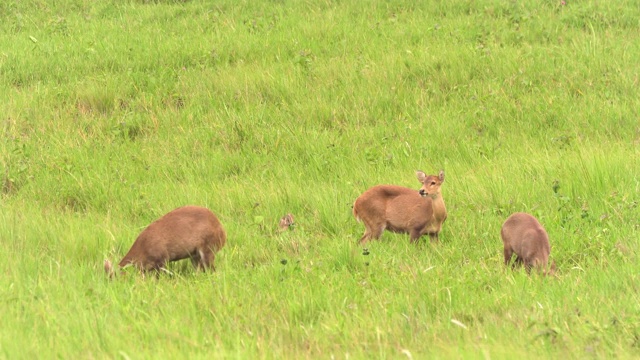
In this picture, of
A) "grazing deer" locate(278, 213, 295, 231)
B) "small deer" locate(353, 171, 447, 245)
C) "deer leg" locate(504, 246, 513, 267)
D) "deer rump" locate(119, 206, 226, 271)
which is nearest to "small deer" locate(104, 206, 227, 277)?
"deer rump" locate(119, 206, 226, 271)

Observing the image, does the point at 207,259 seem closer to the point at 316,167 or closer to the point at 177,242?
the point at 177,242

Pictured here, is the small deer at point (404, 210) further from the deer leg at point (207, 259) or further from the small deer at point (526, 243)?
the deer leg at point (207, 259)

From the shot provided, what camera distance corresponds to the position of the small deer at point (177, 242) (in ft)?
23.6

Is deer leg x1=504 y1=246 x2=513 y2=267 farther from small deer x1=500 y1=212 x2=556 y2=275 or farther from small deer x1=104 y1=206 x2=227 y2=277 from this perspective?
small deer x1=104 y1=206 x2=227 y2=277

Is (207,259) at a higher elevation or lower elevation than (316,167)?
higher

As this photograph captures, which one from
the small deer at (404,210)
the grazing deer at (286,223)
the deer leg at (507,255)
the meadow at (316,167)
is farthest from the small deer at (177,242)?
the deer leg at (507,255)

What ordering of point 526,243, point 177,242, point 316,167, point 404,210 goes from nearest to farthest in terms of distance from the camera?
point 526,243 → point 177,242 → point 404,210 → point 316,167

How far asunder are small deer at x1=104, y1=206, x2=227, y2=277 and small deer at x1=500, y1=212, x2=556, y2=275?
230 centimetres

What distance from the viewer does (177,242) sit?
23.7ft

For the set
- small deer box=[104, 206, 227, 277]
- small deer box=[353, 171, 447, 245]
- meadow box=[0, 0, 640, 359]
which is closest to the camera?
meadow box=[0, 0, 640, 359]

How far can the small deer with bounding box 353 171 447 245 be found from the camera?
8.15m

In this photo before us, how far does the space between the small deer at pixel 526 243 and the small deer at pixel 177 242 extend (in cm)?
230

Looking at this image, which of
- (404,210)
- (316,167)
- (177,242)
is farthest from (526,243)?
(316,167)

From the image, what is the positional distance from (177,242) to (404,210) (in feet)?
7.04
